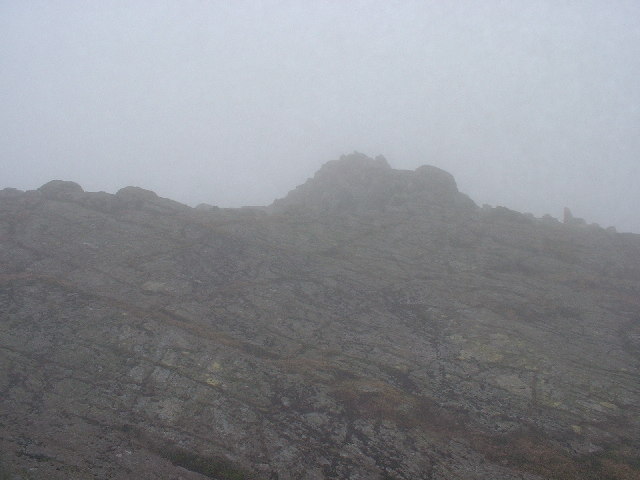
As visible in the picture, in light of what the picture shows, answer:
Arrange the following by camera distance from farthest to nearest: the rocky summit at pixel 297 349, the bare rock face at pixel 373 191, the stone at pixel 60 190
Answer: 1. the bare rock face at pixel 373 191
2. the stone at pixel 60 190
3. the rocky summit at pixel 297 349

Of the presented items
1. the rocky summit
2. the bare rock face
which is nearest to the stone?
the rocky summit

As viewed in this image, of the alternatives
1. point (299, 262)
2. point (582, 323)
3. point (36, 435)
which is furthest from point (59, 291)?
point (582, 323)

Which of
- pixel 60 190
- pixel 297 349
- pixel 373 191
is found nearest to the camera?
pixel 297 349

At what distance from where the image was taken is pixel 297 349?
70.9 feet

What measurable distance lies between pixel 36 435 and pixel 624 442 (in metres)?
23.2

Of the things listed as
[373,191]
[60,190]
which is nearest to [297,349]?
[60,190]

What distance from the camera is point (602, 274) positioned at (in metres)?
34.6

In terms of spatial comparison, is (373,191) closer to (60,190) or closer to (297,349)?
(297,349)

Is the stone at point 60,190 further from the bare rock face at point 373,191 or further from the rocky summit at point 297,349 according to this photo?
the bare rock face at point 373,191

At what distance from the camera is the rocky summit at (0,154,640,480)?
15055 mm

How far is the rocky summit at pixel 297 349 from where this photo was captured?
593 inches

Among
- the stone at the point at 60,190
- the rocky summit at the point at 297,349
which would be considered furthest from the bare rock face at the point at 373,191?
the stone at the point at 60,190

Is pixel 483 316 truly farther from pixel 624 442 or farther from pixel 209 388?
pixel 209 388

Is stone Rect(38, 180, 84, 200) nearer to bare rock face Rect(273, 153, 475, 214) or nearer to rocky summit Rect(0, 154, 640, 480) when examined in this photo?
rocky summit Rect(0, 154, 640, 480)
